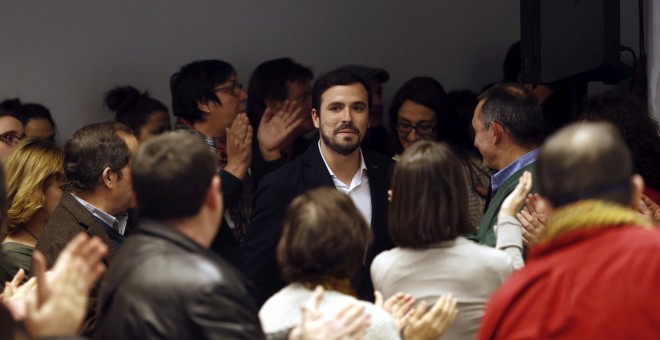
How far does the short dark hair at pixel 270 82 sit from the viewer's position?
5342mm

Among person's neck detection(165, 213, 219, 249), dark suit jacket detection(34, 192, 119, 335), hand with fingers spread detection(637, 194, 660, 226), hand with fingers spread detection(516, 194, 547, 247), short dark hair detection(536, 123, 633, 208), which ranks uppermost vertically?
short dark hair detection(536, 123, 633, 208)

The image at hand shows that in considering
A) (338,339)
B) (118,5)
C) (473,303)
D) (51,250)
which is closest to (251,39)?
(118,5)

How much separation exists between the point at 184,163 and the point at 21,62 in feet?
10.6

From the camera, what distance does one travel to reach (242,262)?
14.1 ft

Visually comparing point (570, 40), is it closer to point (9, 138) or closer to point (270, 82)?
point (270, 82)

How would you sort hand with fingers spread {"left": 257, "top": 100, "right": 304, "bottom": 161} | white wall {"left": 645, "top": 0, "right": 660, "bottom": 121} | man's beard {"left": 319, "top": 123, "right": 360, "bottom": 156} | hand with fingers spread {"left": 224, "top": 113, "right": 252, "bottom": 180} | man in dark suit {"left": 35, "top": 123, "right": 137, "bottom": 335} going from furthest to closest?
hand with fingers spread {"left": 257, "top": 100, "right": 304, "bottom": 161}
hand with fingers spread {"left": 224, "top": 113, "right": 252, "bottom": 180}
white wall {"left": 645, "top": 0, "right": 660, "bottom": 121}
man's beard {"left": 319, "top": 123, "right": 360, "bottom": 156}
man in dark suit {"left": 35, "top": 123, "right": 137, "bottom": 335}

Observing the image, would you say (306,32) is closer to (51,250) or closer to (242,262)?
(242,262)

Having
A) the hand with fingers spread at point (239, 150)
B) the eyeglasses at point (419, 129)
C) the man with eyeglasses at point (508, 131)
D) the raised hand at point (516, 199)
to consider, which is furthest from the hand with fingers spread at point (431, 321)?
the eyeglasses at point (419, 129)

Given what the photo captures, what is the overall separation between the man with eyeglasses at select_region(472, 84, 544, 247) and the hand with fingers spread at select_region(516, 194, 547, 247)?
0.96 feet

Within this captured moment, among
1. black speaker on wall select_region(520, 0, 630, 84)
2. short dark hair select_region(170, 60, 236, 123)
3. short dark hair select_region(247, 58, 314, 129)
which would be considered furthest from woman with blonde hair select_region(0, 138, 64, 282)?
black speaker on wall select_region(520, 0, 630, 84)

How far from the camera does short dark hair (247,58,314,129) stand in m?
5.34

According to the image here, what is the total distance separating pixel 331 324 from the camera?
9.26 ft

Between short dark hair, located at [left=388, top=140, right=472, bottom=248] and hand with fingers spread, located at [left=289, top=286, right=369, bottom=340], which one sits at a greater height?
short dark hair, located at [left=388, top=140, right=472, bottom=248]

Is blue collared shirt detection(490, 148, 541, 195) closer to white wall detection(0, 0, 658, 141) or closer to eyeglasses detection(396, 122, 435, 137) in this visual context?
eyeglasses detection(396, 122, 435, 137)
